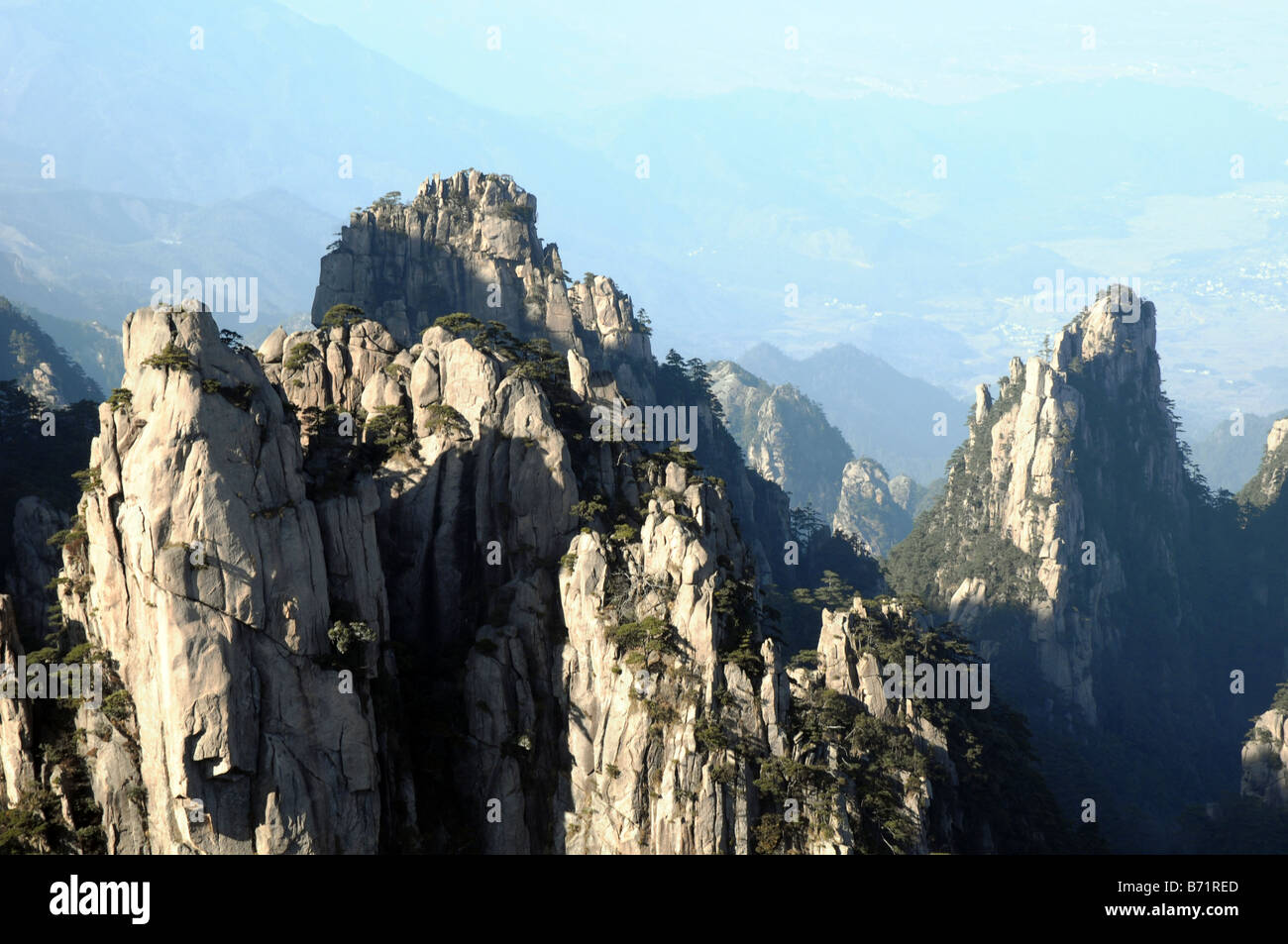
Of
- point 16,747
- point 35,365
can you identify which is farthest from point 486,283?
point 35,365

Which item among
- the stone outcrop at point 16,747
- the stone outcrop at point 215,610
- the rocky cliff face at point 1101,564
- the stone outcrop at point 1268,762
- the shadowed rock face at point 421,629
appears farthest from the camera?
the rocky cliff face at point 1101,564

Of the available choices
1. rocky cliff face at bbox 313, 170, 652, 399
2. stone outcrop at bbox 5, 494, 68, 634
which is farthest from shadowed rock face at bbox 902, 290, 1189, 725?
stone outcrop at bbox 5, 494, 68, 634

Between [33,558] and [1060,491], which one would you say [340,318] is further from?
[1060,491]

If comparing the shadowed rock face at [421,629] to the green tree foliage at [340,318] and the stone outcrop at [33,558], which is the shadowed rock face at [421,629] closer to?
the green tree foliage at [340,318]

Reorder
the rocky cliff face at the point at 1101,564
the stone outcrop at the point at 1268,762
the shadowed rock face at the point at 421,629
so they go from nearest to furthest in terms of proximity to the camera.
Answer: the shadowed rock face at the point at 421,629 < the stone outcrop at the point at 1268,762 < the rocky cliff face at the point at 1101,564

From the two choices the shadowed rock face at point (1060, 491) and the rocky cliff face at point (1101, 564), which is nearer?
the rocky cliff face at point (1101, 564)

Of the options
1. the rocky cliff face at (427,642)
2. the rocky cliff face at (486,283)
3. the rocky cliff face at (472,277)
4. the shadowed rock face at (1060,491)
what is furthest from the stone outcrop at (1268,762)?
the rocky cliff face at (472,277)

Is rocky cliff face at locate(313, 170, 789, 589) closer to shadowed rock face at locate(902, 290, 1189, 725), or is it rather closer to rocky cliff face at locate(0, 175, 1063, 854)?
shadowed rock face at locate(902, 290, 1189, 725)

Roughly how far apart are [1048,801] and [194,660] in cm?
5683

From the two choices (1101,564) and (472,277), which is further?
(1101,564)

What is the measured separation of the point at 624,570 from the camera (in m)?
57.9

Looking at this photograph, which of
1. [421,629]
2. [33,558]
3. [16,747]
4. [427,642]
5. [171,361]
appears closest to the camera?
[171,361]

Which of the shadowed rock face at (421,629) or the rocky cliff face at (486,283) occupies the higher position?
the rocky cliff face at (486,283)
